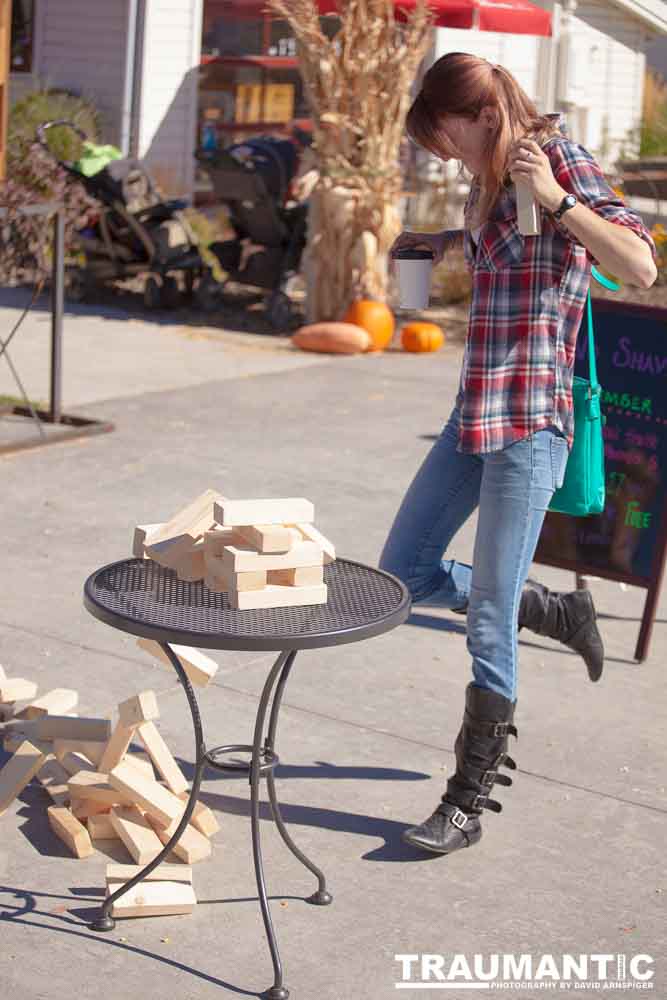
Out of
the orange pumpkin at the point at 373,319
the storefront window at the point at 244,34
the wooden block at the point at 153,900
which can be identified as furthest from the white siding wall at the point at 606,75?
the wooden block at the point at 153,900

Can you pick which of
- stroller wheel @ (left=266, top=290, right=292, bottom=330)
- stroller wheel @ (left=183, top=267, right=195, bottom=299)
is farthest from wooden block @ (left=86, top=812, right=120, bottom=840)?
stroller wheel @ (left=183, top=267, right=195, bottom=299)

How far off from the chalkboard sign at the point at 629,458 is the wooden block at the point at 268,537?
8.45 feet

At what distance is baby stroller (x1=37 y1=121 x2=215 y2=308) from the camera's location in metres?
13.3

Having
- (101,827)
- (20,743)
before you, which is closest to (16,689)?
(20,743)

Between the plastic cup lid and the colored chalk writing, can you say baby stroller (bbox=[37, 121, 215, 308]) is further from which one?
the plastic cup lid

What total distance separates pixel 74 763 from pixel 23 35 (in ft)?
58.5

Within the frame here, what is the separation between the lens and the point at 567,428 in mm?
4125

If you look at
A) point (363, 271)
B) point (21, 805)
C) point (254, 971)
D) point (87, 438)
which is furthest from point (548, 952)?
point (363, 271)

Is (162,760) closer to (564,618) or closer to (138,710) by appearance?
(138,710)

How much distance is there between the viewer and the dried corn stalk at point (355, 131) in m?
12.1

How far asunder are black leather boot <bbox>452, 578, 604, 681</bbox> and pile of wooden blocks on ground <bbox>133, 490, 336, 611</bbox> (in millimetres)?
1159

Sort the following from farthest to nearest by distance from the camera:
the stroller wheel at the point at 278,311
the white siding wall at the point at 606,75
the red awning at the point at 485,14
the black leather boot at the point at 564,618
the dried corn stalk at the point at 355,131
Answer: the white siding wall at the point at 606,75 → the stroller wheel at the point at 278,311 → the red awning at the point at 485,14 → the dried corn stalk at the point at 355,131 → the black leather boot at the point at 564,618

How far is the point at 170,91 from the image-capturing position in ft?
65.7

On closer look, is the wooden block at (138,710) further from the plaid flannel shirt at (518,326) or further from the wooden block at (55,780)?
the plaid flannel shirt at (518,326)
